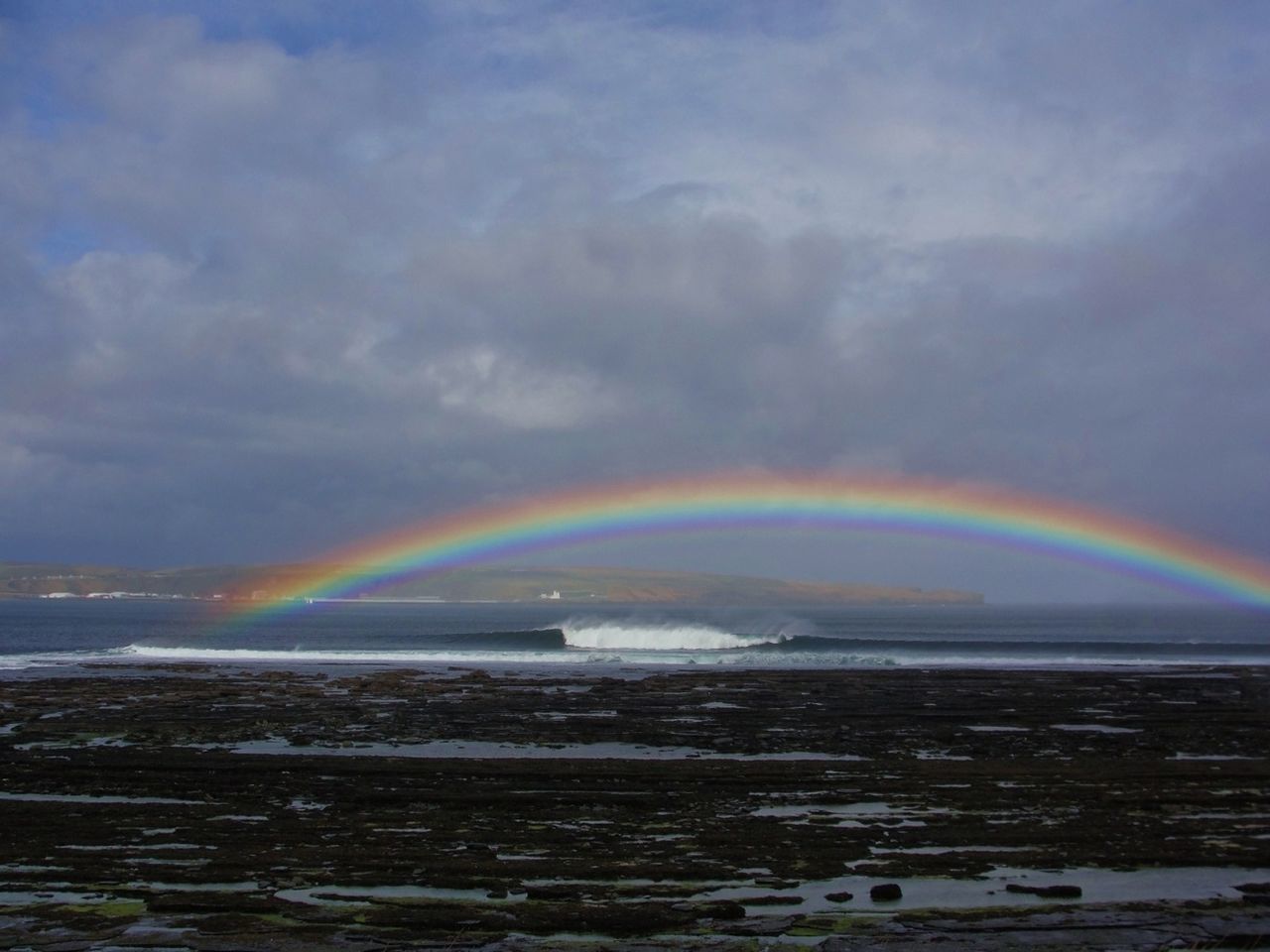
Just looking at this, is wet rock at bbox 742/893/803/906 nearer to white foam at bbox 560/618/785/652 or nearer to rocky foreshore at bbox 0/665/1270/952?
rocky foreshore at bbox 0/665/1270/952

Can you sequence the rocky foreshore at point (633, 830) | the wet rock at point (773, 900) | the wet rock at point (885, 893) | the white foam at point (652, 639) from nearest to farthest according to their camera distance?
the rocky foreshore at point (633, 830), the wet rock at point (773, 900), the wet rock at point (885, 893), the white foam at point (652, 639)

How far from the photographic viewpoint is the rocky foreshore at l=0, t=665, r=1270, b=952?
31.6ft

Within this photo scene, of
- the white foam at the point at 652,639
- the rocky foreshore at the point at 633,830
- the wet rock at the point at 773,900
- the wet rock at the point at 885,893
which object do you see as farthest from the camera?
the white foam at the point at 652,639

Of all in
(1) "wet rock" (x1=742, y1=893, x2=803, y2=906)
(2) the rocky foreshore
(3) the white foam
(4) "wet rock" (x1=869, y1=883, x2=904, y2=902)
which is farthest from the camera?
(3) the white foam

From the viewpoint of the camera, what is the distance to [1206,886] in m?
11.1

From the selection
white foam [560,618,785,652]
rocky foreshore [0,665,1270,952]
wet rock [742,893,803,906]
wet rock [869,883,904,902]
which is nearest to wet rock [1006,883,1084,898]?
rocky foreshore [0,665,1270,952]

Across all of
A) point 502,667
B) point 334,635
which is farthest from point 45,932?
point 334,635

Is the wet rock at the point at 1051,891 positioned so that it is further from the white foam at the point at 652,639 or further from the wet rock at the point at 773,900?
the white foam at the point at 652,639

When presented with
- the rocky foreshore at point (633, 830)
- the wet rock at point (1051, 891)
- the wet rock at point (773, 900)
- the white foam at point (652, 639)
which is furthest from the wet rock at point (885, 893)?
the white foam at point (652, 639)

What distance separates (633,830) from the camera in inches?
551

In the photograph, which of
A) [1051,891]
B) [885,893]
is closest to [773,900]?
[885,893]

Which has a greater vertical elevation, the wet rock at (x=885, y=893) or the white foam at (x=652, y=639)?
the wet rock at (x=885, y=893)

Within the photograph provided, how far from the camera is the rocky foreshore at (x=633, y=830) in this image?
Answer: 379 inches

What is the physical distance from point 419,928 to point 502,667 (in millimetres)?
44418
